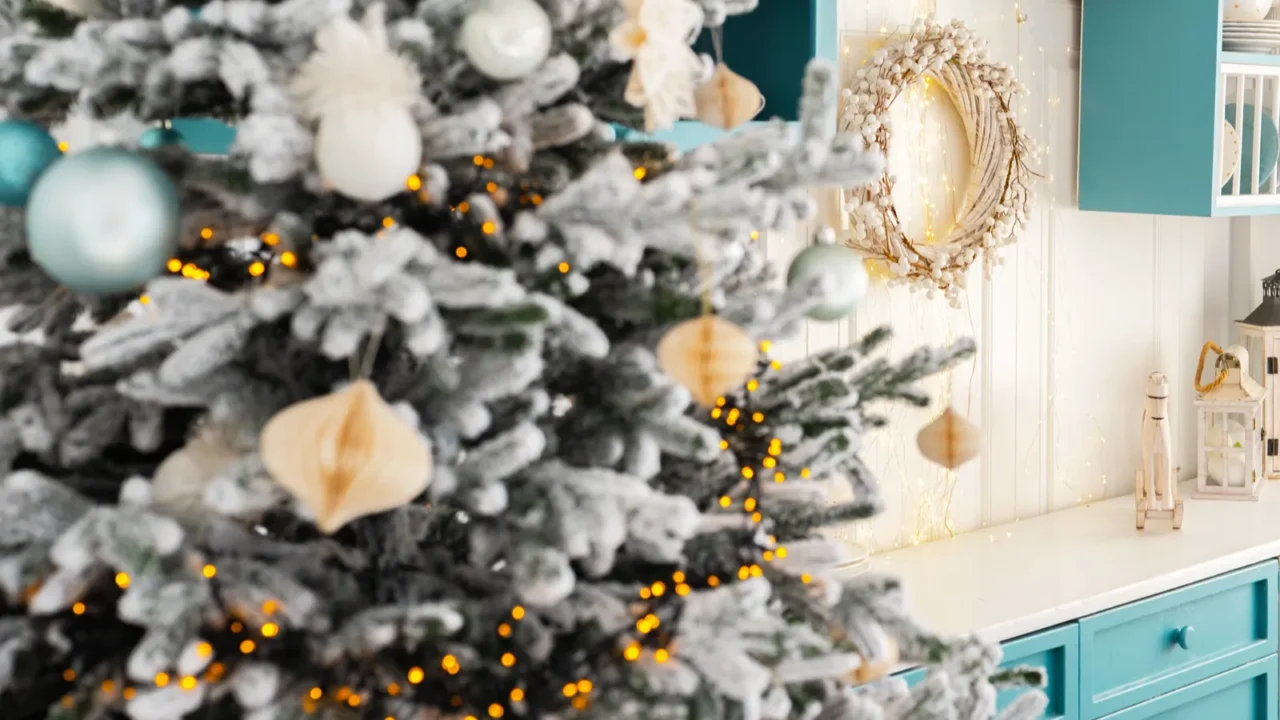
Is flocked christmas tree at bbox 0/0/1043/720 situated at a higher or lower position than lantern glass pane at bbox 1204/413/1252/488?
higher

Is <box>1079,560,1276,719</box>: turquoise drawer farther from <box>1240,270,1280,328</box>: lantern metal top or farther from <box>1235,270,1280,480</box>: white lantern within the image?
<box>1240,270,1280,328</box>: lantern metal top

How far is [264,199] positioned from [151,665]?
1.05 ft

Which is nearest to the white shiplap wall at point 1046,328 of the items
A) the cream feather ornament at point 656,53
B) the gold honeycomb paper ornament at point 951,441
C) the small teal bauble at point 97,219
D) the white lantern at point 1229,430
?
the white lantern at point 1229,430

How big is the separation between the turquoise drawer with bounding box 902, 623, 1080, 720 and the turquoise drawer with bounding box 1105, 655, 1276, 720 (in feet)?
0.38

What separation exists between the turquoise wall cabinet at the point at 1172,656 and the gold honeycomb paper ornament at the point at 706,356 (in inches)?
45.1

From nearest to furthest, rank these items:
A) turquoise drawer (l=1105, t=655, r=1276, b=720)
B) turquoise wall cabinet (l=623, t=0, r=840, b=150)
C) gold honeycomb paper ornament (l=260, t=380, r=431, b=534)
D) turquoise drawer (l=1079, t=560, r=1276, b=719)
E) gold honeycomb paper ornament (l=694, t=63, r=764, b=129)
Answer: gold honeycomb paper ornament (l=260, t=380, r=431, b=534) < gold honeycomb paper ornament (l=694, t=63, r=764, b=129) < turquoise wall cabinet (l=623, t=0, r=840, b=150) < turquoise drawer (l=1079, t=560, r=1276, b=719) < turquoise drawer (l=1105, t=655, r=1276, b=720)

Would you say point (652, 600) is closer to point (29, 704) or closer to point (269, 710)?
point (269, 710)

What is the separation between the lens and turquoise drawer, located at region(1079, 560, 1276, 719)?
2.17m

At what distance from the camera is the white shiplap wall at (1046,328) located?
7.96ft

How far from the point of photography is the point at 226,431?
88 centimetres

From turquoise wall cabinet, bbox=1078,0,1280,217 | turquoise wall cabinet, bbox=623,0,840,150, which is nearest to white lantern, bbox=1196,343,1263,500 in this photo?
turquoise wall cabinet, bbox=1078,0,1280,217

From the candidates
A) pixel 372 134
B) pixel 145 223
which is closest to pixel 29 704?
pixel 145 223

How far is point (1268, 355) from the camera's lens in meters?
2.86

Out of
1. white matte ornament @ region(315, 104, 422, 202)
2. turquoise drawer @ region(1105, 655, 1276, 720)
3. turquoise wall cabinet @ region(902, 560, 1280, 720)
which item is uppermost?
white matte ornament @ region(315, 104, 422, 202)
